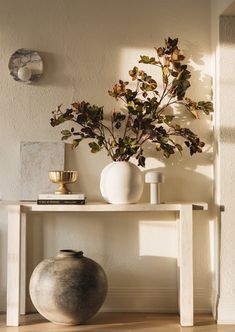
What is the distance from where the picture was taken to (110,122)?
14.3 ft

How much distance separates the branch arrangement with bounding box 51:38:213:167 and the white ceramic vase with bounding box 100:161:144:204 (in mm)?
182

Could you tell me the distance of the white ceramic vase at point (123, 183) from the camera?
157 inches

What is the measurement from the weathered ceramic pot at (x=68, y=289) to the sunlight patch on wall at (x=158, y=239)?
50 centimetres

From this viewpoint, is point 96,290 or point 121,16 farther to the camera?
point 121,16

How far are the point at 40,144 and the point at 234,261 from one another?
1557 mm

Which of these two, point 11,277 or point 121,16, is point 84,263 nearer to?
point 11,277

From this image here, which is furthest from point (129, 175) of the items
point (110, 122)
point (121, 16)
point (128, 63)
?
point (121, 16)

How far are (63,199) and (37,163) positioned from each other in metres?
0.46

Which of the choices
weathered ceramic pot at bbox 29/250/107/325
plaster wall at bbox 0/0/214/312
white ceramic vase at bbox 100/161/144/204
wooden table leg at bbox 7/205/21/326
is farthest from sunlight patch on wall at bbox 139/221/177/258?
wooden table leg at bbox 7/205/21/326

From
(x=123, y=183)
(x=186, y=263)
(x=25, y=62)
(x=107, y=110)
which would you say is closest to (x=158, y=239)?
(x=186, y=263)

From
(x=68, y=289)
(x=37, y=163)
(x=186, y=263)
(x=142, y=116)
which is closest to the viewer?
(x=68, y=289)

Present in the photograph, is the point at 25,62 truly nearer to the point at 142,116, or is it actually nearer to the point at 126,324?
the point at 142,116

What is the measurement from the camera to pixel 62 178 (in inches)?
161

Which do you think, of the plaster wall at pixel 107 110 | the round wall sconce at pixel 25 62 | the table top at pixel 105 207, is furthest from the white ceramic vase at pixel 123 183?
the round wall sconce at pixel 25 62
